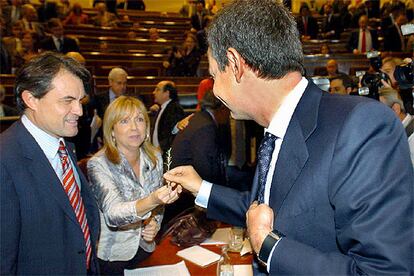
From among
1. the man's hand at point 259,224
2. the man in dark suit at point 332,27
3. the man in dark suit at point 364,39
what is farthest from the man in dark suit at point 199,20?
the man's hand at point 259,224

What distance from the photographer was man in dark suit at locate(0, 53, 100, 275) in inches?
60.8

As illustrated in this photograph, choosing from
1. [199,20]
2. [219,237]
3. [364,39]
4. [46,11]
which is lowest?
[219,237]

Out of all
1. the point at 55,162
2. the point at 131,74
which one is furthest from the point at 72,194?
the point at 131,74

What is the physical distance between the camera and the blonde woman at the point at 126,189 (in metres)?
2.01

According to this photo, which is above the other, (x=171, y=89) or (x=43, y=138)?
(x=43, y=138)

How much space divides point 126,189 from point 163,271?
49cm

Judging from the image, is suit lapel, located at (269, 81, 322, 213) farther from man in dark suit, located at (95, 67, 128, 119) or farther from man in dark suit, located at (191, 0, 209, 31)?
man in dark suit, located at (191, 0, 209, 31)

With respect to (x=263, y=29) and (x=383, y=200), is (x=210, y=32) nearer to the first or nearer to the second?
(x=263, y=29)

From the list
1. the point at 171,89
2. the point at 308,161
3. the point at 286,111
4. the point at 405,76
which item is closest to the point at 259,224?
the point at 308,161

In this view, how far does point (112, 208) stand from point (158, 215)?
0.36 metres

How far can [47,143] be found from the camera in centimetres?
177

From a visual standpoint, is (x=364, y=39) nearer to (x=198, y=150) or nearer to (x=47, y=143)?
(x=198, y=150)

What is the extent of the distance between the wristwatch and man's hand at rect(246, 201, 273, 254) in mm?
10

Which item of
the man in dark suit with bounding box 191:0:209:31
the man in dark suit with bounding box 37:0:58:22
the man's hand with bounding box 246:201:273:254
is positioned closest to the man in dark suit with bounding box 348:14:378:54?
the man in dark suit with bounding box 191:0:209:31
